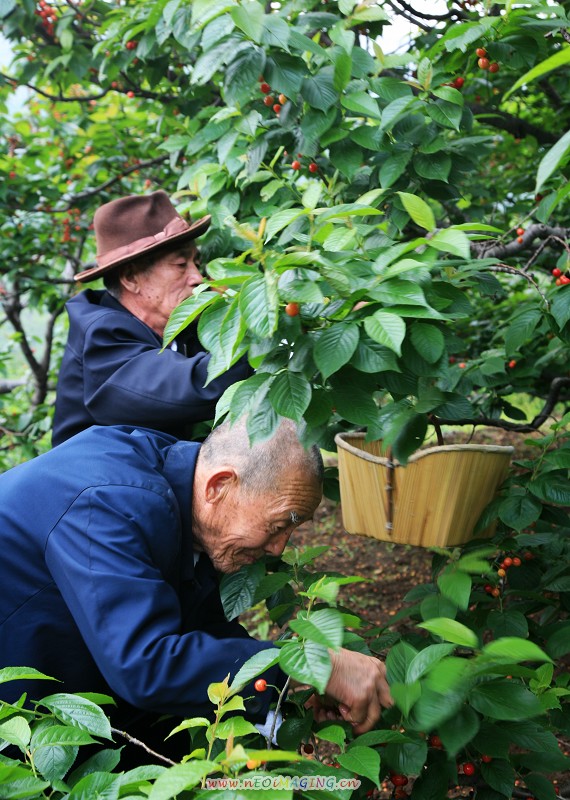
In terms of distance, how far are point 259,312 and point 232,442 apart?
725 millimetres

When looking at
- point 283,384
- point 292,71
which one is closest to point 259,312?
point 283,384

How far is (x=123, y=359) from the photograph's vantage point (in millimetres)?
2852

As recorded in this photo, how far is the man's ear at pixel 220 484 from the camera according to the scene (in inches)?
84.6

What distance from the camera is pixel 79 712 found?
1.59 metres

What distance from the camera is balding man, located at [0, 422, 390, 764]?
1.84 metres

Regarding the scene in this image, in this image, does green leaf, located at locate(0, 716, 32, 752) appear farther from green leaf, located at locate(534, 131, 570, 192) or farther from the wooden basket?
green leaf, located at locate(534, 131, 570, 192)

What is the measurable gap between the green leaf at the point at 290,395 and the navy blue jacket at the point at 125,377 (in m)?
0.84

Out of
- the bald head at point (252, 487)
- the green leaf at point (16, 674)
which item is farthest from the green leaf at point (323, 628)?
the bald head at point (252, 487)

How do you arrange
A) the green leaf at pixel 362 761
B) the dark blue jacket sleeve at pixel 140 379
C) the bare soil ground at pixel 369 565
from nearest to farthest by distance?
1. the green leaf at pixel 362 761
2. the dark blue jacket sleeve at pixel 140 379
3. the bare soil ground at pixel 369 565

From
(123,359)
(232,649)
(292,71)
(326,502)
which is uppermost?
(292,71)

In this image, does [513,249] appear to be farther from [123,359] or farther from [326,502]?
[326,502]

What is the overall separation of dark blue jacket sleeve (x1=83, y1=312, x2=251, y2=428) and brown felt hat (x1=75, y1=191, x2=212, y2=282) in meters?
0.31

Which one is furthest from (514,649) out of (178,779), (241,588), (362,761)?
(241,588)

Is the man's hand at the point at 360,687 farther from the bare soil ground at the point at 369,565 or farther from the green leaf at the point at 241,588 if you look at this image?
the bare soil ground at the point at 369,565
